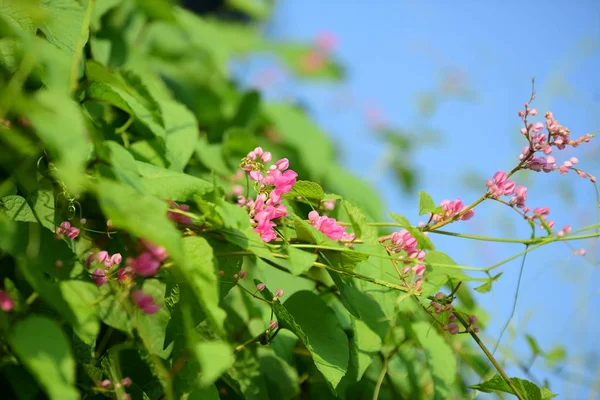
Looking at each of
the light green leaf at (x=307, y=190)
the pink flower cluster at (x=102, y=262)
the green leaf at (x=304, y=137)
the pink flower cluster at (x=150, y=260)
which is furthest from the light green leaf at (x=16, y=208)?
the green leaf at (x=304, y=137)

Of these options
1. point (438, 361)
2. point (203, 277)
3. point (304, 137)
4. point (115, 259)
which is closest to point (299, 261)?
point (203, 277)

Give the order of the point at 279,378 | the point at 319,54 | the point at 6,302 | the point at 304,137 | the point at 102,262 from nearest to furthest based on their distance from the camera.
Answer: the point at 6,302
the point at 102,262
the point at 279,378
the point at 304,137
the point at 319,54

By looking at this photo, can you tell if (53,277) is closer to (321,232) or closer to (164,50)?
(321,232)

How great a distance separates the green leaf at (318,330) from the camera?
0.72 meters

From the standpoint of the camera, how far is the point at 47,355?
1.62 ft

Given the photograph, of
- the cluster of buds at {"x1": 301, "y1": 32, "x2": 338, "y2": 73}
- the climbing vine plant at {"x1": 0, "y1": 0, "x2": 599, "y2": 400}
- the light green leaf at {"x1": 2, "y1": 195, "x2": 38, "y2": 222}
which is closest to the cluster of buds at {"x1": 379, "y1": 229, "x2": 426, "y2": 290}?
the climbing vine plant at {"x1": 0, "y1": 0, "x2": 599, "y2": 400}

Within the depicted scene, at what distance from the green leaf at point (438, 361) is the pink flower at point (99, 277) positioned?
1.55ft

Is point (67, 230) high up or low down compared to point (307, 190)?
down

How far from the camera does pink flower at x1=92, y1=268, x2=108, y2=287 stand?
682 mm

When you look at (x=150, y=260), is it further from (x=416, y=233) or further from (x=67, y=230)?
(x=416, y=233)

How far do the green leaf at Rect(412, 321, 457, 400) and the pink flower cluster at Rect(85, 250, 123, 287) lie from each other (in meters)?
0.47

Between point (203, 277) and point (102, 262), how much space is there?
0.54ft

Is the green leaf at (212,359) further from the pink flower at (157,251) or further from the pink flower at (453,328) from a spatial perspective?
the pink flower at (453,328)

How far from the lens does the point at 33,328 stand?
0.51 metres
